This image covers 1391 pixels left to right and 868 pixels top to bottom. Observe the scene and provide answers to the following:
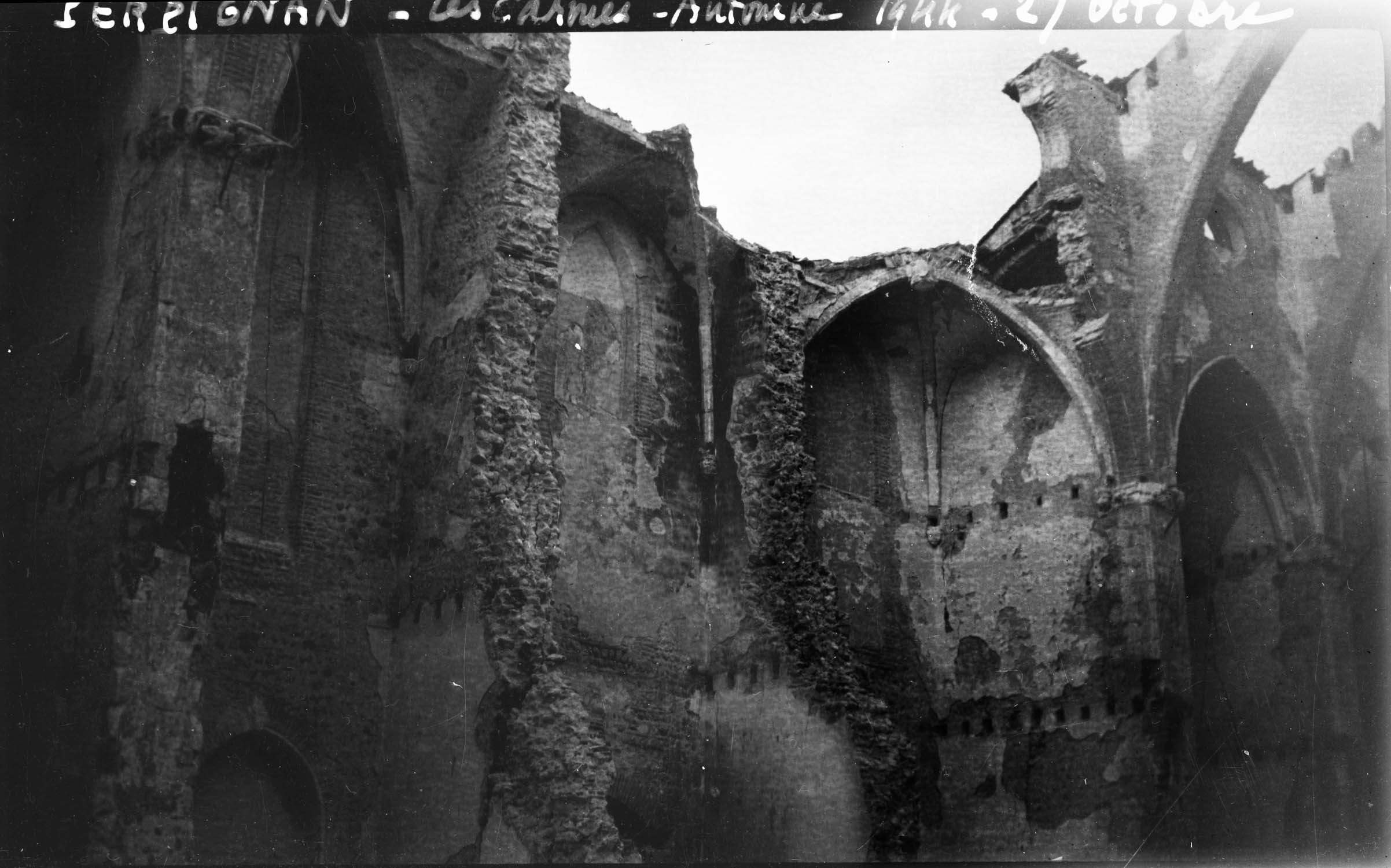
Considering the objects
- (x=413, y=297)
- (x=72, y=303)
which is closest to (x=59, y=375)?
(x=72, y=303)

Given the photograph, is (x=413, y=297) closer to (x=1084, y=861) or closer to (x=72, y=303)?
(x=72, y=303)

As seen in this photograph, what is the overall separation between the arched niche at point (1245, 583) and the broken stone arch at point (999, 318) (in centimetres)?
109

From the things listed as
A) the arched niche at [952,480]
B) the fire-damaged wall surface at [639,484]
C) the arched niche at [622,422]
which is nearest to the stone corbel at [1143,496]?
the fire-damaged wall surface at [639,484]

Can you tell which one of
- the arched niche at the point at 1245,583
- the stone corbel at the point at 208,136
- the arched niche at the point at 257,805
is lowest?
the arched niche at the point at 257,805

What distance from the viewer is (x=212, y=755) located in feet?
40.1

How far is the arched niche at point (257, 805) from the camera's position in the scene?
475 inches

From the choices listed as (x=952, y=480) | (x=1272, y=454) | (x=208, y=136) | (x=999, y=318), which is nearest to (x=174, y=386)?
(x=208, y=136)

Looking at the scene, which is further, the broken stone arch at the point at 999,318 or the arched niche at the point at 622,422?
the broken stone arch at the point at 999,318

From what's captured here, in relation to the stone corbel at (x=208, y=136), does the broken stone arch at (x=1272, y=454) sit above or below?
below

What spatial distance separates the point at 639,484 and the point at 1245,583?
6947mm

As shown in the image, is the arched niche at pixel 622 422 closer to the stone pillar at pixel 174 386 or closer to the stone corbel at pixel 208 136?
the stone corbel at pixel 208 136

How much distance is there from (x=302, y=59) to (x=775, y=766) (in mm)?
6746

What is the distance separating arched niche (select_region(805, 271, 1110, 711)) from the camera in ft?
56.5

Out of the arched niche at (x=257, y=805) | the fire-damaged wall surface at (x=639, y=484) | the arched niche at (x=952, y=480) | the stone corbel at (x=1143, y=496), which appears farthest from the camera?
the arched niche at (x=952, y=480)
